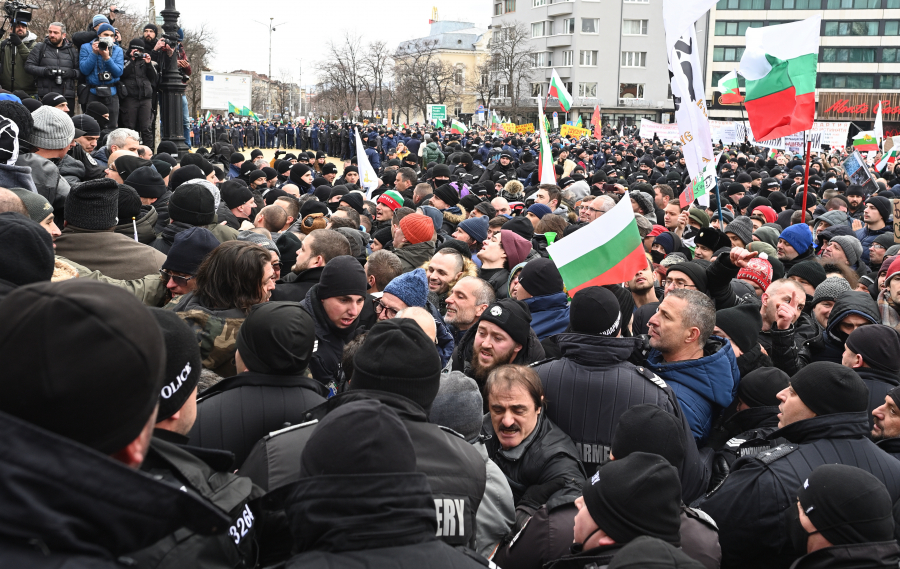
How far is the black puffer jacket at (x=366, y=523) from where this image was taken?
1.72 m

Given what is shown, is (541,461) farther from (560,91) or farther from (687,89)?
(560,91)

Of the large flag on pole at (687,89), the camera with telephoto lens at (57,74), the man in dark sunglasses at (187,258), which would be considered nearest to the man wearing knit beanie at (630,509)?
the man in dark sunglasses at (187,258)

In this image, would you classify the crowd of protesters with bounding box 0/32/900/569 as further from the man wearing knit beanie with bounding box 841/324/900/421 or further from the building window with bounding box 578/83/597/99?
the building window with bounding box 578/83/597/99

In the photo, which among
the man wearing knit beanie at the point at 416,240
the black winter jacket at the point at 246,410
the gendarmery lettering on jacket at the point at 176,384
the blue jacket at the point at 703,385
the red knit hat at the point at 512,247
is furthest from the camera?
the man wearing knit beanie at the point at 416,240

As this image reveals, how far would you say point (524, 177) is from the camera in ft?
54.3

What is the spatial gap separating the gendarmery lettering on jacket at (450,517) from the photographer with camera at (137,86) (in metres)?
10.8

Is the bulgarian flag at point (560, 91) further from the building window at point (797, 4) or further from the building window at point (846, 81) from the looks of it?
the building window at point (846, 81)

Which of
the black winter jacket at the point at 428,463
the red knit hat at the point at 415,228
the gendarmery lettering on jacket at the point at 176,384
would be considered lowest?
the black winter jacket at the point at 428,463

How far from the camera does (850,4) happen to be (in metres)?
71.2

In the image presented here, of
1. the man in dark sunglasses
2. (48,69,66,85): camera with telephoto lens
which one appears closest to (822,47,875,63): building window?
(48,69,66,85): camera with telephoto lens

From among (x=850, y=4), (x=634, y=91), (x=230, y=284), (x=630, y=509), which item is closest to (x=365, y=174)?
(x=230, y=284)

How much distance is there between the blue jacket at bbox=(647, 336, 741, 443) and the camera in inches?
155

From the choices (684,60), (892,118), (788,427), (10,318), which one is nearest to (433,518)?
(10,318)

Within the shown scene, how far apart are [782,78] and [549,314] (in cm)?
526
